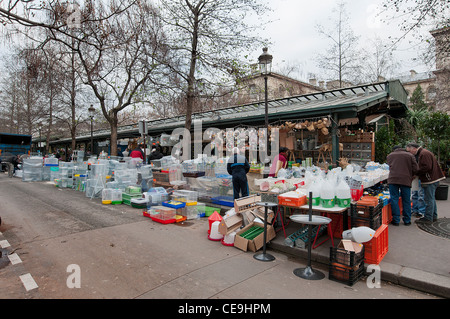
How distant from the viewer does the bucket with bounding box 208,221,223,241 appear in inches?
223

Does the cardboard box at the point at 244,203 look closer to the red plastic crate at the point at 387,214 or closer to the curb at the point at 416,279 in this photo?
the curb at the point at 416,279

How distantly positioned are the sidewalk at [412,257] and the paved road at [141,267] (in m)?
0.13

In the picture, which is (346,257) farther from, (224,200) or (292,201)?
(224,200)

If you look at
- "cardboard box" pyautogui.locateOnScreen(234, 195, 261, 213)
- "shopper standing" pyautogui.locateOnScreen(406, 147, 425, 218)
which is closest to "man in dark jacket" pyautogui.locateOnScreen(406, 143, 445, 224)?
"shopper standing" pyautogui.locateOnScreen(406, 147, 425, 218)

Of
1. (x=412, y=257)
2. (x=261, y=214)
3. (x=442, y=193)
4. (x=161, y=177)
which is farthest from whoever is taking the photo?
(x=161, y=177)

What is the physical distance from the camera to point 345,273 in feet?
12.5

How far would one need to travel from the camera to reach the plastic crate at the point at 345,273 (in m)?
3.74

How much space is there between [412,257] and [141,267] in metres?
4.42

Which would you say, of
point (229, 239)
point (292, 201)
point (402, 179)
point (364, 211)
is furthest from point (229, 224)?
point (402, 179)

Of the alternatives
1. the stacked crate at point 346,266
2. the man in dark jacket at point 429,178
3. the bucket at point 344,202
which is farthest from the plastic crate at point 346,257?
the man in dark jacket at point 429,178

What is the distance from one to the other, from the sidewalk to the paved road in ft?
0.44

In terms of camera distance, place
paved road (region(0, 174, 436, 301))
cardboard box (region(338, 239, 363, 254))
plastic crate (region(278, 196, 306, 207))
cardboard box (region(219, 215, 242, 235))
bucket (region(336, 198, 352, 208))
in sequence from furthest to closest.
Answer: cardboard box (region(219, 215, 242, 235)) → plastic crate (region(278, 196, 306, 207)) → bucket (region(336, 198, 352, 208)) → cardboard box (region(338, 239, 363, 254)) → paved road (region(0, 174, 436, 301))

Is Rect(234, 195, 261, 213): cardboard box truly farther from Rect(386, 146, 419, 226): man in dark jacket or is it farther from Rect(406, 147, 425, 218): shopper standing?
Rect(406, 147, 425, 218): shopper standing
